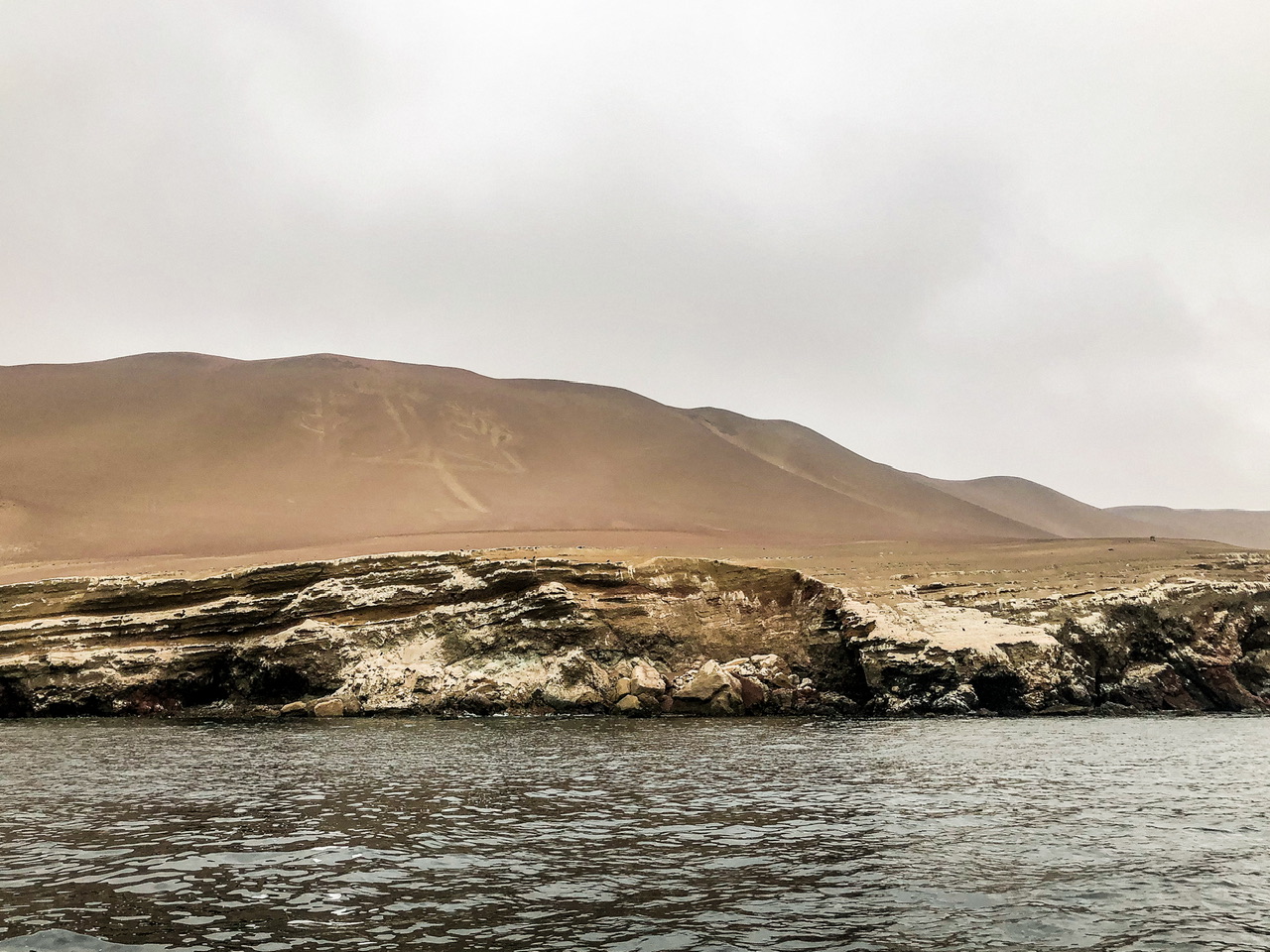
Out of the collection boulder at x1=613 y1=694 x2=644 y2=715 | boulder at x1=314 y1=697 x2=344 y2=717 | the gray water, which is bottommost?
boulder at x1=314 y1=697 x2=344 y2=717

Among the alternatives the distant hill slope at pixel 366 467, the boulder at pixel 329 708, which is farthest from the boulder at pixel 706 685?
the distant hill slope at pixel 366 467

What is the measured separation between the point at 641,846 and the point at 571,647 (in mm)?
24609

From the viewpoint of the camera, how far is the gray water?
35.3 feet

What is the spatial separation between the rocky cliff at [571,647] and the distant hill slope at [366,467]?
1802 inches

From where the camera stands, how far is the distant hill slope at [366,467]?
310ft

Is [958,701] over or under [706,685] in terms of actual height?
under

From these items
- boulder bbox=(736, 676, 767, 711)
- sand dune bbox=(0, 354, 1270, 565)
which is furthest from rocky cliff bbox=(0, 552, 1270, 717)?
sand dune bbox=(0, 354, 1270, 565)

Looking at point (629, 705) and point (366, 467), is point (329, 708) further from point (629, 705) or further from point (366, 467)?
point (366, 467)

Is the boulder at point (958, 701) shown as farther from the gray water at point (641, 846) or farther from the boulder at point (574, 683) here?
the boulder at point (574, 683)

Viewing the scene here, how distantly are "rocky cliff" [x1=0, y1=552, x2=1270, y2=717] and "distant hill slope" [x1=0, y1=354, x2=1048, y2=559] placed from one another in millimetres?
45769

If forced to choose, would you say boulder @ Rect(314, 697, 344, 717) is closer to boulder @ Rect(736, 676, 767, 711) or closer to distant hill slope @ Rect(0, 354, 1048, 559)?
boulder @ Rect(736, 676, 767, 711)

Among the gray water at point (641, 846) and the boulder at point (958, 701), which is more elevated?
the gray water at point (641, 846)

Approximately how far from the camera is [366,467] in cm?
11275

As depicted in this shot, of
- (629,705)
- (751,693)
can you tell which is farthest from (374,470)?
(751,693)
